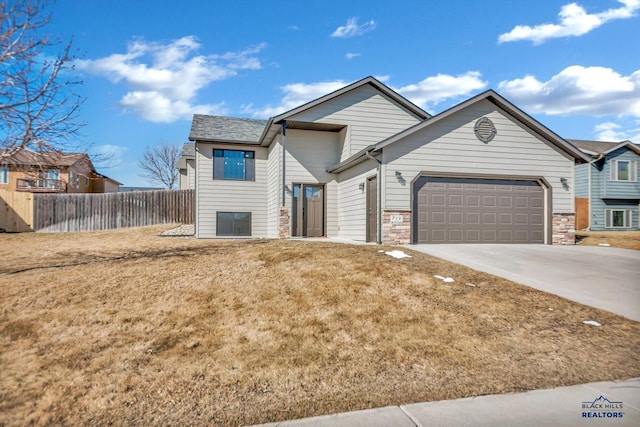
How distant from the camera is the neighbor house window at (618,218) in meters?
25.1

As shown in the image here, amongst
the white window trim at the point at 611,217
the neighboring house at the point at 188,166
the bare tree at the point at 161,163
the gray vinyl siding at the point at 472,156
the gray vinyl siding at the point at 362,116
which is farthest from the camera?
the bare tree at the point at 161,163

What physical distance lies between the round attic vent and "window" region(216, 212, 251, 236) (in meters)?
10.5

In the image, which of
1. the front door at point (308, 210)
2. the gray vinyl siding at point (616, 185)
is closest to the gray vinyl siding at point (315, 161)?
the front door at point (308, 210)

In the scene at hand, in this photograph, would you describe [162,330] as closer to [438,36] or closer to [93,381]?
[93,381]

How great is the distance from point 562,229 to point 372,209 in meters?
6.93

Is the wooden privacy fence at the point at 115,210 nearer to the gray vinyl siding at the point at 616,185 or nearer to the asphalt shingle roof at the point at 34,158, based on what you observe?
the asphalt shingle roof at the point at 34,158

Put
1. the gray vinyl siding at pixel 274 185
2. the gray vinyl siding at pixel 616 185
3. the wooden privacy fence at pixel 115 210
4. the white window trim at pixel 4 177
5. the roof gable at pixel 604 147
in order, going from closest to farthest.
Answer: the gray vinyl siding at pixel 274 185 → the wooden privacy fence at pixel 115 210 → the roof gable at pixel 604 147 → the gray vinyl siding at pixel 616 185 → the white window trim at pixel 4 177

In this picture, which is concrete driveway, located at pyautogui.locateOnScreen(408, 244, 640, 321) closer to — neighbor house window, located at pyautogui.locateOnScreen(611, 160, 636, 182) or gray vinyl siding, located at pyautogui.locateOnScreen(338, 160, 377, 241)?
gray vinyl siding, located at pyautogui.locateOnScreen(338, 160, 377, 241)

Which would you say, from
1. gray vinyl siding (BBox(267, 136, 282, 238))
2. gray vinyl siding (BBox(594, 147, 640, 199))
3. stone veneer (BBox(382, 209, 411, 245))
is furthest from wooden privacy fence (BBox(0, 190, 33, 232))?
gray vinyl siding (BBox(594, 147, 640, 199))

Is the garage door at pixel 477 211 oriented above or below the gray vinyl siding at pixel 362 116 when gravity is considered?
below

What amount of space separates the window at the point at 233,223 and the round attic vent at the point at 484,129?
10.5 m

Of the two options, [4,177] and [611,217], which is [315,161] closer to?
[611,217]

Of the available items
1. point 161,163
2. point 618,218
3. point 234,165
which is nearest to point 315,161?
point 234,165

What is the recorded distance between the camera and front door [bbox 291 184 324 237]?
16188 millimetres
